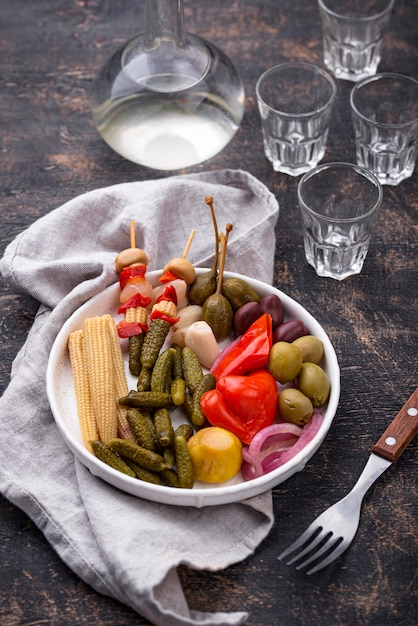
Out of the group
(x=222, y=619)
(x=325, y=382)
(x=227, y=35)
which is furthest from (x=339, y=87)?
(x=222, y=619)

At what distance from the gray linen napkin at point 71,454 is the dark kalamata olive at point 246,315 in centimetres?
21

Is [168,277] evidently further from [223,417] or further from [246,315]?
[223,417]

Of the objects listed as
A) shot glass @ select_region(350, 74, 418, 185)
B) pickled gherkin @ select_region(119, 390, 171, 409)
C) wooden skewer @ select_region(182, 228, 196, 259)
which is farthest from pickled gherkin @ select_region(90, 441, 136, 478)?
shot glass @ select_region(350, 74, 418, 185)

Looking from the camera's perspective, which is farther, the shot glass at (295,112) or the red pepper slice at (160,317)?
the shot glass at (295,112)

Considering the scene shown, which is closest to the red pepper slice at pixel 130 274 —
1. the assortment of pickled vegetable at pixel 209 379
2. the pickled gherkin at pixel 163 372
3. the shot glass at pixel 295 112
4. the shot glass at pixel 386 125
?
the assortment of pickled vegetable at pixel 209 379

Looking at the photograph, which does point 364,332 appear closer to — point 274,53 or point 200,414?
point 200,414

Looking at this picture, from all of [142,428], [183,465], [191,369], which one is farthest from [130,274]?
[183,465]

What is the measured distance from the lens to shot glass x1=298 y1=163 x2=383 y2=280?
2088 millimetres

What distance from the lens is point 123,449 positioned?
1670 mm

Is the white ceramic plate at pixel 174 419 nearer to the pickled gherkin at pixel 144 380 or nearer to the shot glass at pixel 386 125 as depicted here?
the pickled gherkin at pixel 144 380

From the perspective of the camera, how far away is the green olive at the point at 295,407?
173 centimetres

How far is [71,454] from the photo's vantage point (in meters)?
1.79

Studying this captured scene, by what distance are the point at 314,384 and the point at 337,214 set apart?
0.61 m

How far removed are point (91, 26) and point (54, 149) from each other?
1.93 ft
